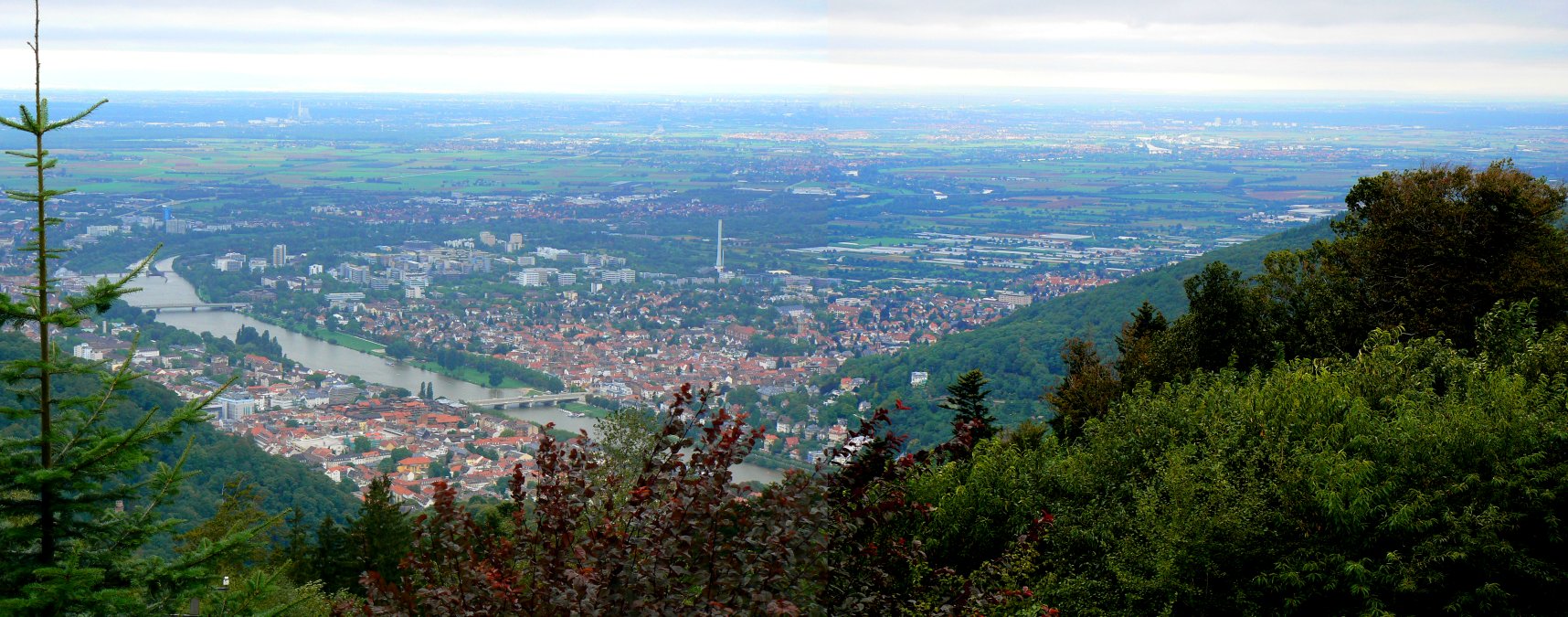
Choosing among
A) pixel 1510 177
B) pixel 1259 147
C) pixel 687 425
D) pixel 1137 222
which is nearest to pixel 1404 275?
pixel 1510 177

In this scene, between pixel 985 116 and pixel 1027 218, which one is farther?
pixel 985 116

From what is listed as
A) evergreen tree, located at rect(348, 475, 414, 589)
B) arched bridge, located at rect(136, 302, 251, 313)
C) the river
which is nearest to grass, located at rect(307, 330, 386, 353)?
the river

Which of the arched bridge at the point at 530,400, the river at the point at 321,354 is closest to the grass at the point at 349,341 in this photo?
the river at the point at 321,354

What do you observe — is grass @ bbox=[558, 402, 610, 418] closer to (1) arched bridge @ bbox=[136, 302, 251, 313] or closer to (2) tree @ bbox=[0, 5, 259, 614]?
(1) arched bridge @ bbox=[136, 302, 251, 313]

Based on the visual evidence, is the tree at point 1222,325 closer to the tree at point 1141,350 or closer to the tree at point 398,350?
the tree at point 1141,350

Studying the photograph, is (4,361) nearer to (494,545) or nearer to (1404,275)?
(494,545)
